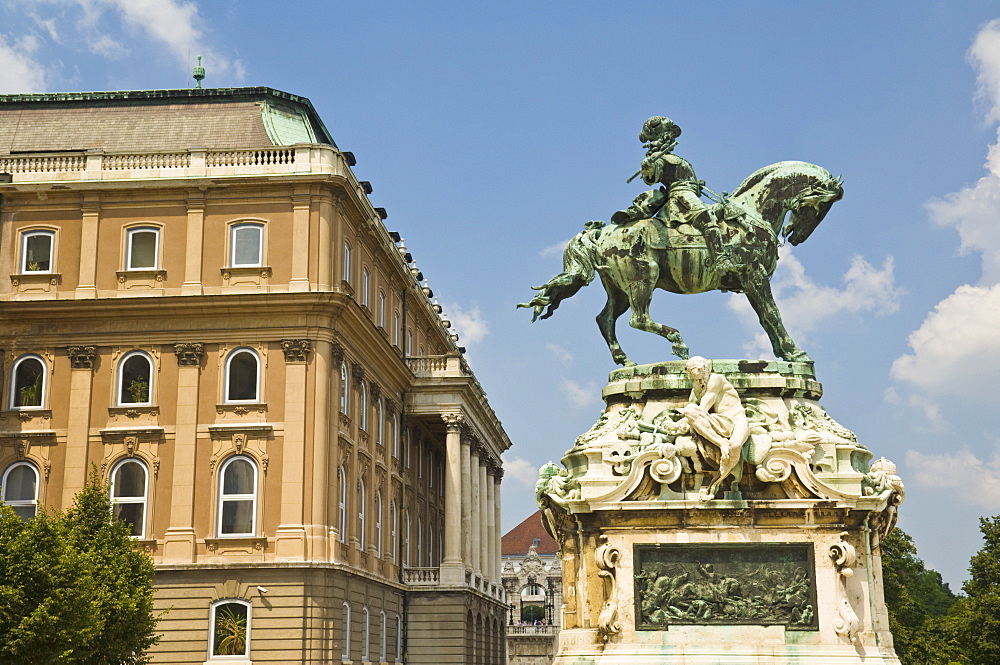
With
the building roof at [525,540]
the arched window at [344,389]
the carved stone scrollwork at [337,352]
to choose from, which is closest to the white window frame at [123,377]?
the carved stone scrollwork at [337,352]

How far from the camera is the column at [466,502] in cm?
5919

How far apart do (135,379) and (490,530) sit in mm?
30416

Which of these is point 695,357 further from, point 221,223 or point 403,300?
point 403,300

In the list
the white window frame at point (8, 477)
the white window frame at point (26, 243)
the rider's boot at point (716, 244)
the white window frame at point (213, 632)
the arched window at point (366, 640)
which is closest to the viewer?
the rider's boot at point (716, 244)

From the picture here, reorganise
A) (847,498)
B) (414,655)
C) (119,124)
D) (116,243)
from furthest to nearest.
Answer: (414,655), (119,124), (116,243), (847,498)

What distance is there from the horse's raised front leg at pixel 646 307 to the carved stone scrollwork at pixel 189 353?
30923mm

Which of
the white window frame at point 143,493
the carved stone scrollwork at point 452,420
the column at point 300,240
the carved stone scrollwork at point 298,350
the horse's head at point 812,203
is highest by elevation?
the column at point 300,240

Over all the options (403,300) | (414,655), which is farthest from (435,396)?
(414,655)

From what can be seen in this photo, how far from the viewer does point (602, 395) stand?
1530 cm

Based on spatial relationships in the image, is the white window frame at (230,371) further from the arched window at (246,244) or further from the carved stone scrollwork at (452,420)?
the carved stone scrollwork at (452,420)

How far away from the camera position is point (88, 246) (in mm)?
45062

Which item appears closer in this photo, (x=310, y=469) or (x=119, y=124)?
(x=310, y=469)

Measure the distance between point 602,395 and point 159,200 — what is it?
109 feet

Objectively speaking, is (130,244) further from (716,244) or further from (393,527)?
(716,244)
